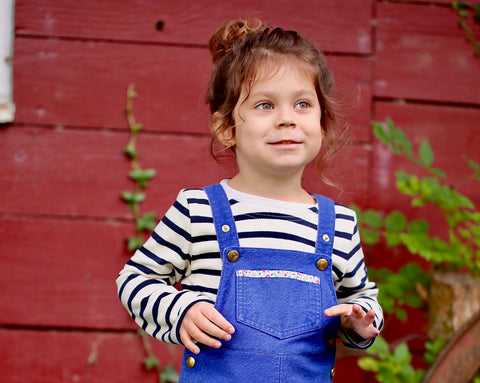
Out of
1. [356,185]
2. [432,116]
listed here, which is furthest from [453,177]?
[356,185]

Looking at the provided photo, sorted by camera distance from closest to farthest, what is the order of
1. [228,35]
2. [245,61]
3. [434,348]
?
[245,61] < [228,35] < [434,348]

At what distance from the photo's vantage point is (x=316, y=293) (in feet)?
4.12

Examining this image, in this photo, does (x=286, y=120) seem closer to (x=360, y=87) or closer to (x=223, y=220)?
(x=223, y=220)

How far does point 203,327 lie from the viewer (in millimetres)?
1124

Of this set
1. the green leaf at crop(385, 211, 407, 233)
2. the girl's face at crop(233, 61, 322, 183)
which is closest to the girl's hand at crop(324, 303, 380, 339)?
the girl's face at crop(233, 61, 322, 183)

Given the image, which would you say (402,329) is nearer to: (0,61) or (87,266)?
(87,266)

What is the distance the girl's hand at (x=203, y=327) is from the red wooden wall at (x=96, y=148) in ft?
3.91

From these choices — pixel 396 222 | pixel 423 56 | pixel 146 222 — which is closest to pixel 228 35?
pixel 146 222

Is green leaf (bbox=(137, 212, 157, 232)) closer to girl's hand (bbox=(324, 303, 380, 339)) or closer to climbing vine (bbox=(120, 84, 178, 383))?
climbing vine (bbox=(120, 84, 178, 383))

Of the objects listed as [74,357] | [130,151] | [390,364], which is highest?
[130,151]

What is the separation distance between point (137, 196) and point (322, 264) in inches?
46.2

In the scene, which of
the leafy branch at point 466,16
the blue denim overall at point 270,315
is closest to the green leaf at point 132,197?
the blue denim overall at point 270,315

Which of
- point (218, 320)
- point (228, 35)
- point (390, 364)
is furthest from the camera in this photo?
point (390, 364)

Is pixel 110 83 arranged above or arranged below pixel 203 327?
above
